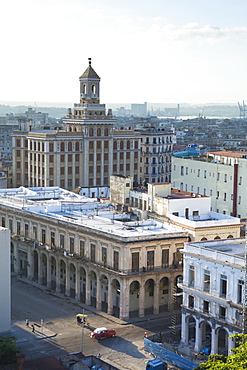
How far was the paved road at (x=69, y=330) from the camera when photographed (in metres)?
66.2

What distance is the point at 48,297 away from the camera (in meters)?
86.1

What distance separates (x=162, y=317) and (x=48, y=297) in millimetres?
16493

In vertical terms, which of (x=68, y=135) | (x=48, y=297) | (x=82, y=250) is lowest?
(x=48, y=297)

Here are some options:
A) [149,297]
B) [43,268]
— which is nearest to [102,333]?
[149,297]

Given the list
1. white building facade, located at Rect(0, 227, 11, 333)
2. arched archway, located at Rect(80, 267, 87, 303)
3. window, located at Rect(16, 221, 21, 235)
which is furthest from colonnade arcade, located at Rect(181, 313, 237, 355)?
window, located at Rect(16, 221, 21, 235)

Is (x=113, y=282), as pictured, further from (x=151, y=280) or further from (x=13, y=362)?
(x=13, y=362)

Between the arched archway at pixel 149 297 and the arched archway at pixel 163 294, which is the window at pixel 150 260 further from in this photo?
the arched archway at pixel 163 294

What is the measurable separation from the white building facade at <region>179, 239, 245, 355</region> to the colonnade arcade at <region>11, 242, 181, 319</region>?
1039 centimetres

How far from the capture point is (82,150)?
137m

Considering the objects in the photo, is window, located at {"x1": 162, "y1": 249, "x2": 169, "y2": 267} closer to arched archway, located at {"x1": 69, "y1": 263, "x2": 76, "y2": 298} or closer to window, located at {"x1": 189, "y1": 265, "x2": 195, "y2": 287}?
window, located at {"x1": 189, "y1": 265, "x2": 195, "y2": 287}

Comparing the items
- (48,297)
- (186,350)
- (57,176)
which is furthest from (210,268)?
(57,176)

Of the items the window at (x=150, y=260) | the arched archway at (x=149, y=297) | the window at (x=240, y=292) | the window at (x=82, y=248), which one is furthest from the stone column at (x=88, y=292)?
the window at (x=240, y=292)

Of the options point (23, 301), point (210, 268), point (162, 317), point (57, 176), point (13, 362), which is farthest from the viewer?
point (57, 176)

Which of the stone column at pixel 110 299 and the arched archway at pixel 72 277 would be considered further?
the arched archway at pixel 72 277
